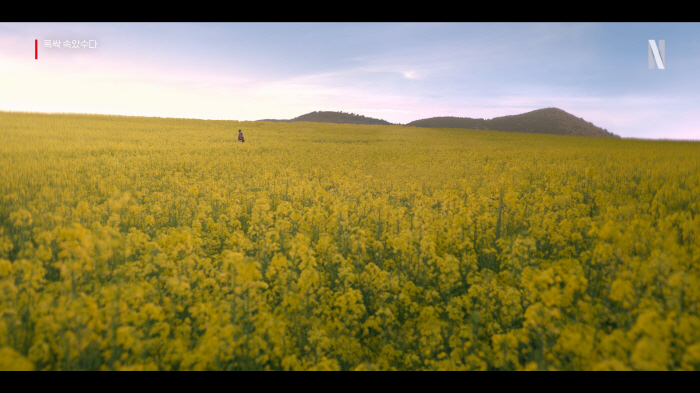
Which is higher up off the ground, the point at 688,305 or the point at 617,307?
the point at 688,305

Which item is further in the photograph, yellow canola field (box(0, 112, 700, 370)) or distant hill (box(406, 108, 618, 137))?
distant hill (box(406, 108, 618, 137))

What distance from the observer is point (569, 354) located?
3504 mm

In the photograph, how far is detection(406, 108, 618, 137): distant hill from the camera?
13362 centimetres

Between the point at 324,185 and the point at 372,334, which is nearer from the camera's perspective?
the point at 372,334

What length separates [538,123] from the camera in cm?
14138

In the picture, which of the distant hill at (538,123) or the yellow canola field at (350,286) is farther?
the distant hill at (538,123)

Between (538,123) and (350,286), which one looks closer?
(350,286)

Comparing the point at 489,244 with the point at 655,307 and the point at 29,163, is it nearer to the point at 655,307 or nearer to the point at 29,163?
the point at 655,307

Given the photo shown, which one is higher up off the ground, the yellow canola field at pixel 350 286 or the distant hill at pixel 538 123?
the distant hill at pixel 538 123

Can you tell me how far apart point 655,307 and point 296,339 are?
428cm

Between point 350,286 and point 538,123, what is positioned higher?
point 538,123

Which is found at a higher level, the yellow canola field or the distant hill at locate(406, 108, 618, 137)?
the distant hill at locate(406, 108, 618, 137)

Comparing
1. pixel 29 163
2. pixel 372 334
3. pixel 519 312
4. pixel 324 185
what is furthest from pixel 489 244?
pixel 29 163

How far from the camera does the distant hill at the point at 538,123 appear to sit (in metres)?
134
